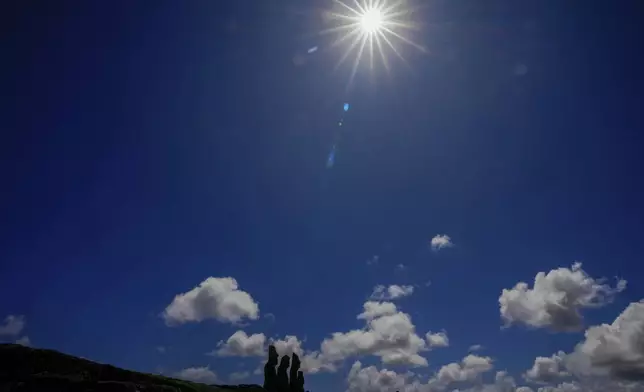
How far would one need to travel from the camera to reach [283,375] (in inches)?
4759

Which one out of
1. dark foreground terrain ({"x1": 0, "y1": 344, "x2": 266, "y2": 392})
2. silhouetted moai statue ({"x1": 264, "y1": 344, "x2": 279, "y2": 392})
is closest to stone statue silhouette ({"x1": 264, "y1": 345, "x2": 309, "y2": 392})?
silhouetted moai statue ({"x1": 264, "y1": 344, "x2": 279, "y2": 392})

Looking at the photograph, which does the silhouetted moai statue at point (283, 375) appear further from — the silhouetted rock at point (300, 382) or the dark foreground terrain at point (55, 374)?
the dark foreground terrain at point (55, 374)

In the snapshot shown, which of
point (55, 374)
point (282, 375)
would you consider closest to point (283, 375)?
point (282, 375)

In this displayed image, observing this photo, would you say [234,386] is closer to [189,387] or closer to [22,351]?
[189,387]

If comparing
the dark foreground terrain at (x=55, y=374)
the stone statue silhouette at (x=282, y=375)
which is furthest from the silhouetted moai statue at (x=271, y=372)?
the dark foreground terrain at (x=55, y=374)

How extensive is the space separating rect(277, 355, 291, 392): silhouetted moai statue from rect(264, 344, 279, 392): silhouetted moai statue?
1194 millimetres

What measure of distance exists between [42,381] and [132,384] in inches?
411

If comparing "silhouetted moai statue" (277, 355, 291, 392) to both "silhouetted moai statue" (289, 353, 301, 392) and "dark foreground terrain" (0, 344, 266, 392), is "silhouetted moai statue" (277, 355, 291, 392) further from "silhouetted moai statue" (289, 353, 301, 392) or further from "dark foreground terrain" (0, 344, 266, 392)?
"dark foreground terrain" (0, 344, 266, 392)

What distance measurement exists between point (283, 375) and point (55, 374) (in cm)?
7488

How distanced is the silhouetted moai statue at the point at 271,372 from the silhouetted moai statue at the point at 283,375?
3.92ft

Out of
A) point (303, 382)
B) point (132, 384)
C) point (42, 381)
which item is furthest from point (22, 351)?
point (303, 382)

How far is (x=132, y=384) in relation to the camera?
190 feet

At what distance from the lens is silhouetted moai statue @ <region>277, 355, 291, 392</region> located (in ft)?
390

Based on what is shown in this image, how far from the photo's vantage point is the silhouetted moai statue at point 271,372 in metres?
118
